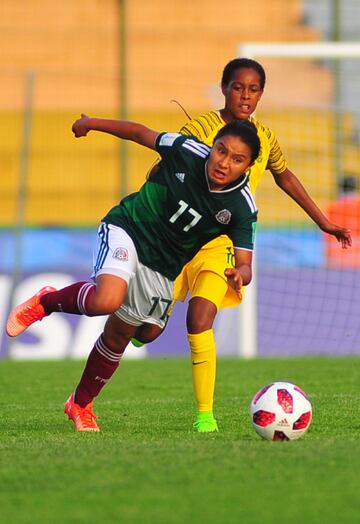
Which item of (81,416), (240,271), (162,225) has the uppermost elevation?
(162,225)

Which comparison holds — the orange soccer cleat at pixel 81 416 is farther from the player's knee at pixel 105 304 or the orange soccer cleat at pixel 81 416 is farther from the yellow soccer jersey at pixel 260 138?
the yellow soccer jersey at pixel 260 138

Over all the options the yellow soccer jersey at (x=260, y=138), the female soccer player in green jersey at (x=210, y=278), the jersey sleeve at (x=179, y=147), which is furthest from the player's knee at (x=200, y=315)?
the jersey sleeve at (x=179, y=147)

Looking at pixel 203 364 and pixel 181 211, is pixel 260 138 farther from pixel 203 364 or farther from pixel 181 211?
pixel 203 364

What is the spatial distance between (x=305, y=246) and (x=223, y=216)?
8.93 metres

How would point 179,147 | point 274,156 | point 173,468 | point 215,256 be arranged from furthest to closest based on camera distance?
point 274,156, point 215,256, point 179,147, point 173,468

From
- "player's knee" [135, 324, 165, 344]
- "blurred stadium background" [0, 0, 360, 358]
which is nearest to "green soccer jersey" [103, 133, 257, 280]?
"player's knee" [135, 324, 165, 344]

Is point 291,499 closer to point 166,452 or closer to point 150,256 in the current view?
point 166,452

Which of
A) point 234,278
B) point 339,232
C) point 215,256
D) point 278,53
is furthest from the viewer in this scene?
point 278,53

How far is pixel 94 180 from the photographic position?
19344mm

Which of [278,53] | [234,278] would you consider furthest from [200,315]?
[278,53]

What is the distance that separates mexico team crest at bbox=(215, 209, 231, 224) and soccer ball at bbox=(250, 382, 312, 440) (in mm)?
1045

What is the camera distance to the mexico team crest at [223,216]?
721cm

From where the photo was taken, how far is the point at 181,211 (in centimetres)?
726

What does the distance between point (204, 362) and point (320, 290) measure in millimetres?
7552
